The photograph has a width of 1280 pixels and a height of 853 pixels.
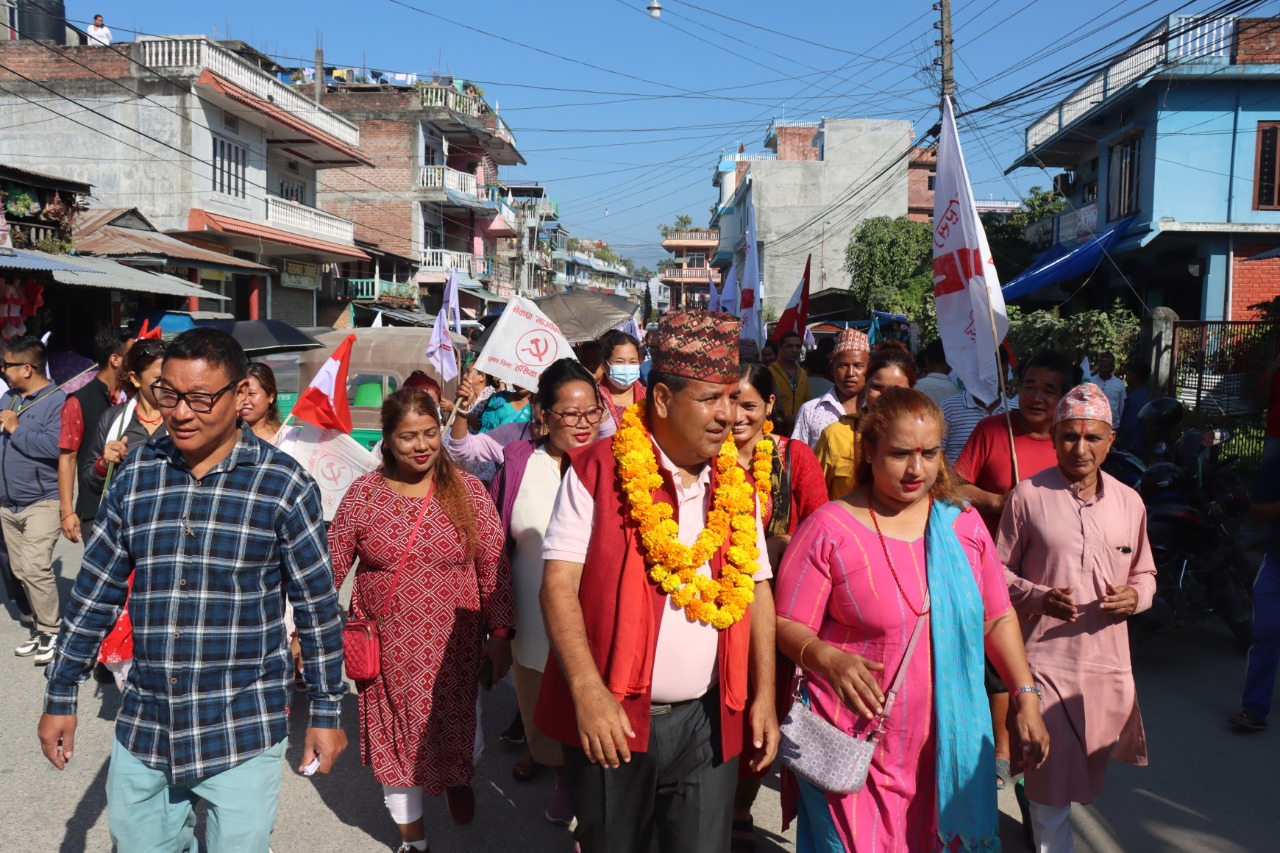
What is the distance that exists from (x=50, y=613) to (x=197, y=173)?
18.9 m

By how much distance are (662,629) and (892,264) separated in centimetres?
2894

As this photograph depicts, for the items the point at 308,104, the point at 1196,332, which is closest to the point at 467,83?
the point at 308,104

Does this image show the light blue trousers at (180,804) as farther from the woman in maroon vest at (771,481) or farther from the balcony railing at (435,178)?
the balcony railing at (435,178)

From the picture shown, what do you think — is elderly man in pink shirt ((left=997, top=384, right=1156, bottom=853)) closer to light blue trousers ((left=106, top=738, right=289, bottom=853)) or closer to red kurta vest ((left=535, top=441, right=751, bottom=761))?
red kurta vest ((left=535, top=441, right=751, bottom=761))

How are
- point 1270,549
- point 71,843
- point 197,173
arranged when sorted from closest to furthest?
point 71,843, point 1270,549, point 197,173

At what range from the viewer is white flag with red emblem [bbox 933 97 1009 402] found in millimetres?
4910

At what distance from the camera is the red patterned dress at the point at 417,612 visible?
3.82m

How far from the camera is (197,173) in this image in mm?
22453

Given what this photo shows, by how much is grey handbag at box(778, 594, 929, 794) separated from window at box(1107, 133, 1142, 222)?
19788 mm

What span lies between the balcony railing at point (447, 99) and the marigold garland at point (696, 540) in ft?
128

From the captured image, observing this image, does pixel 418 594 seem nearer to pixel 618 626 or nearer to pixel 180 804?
pixel 180 804

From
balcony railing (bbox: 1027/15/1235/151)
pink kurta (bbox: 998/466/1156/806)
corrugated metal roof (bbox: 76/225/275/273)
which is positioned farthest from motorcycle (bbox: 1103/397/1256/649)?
corrugated metal roof (bbox: 76/225/275/273)

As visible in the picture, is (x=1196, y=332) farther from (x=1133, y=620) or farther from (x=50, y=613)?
(x=50, y=613)

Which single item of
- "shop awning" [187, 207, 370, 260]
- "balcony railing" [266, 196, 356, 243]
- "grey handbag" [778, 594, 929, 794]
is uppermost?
"balcony railing" [266, 196, 356, 243]
